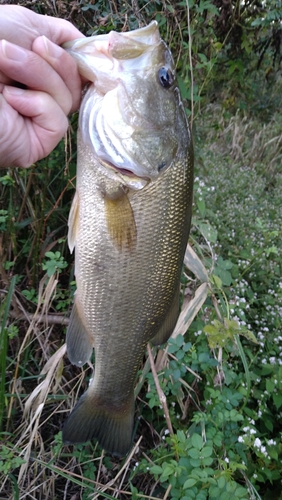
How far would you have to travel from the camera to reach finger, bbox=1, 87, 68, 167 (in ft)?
3.85

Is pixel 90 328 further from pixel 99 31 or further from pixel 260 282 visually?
pixel 260 282

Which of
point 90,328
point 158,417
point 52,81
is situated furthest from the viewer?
point 158,417

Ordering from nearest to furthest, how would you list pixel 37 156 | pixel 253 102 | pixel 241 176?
1. pixel 37 156
2. pixel 241 176
3. pixel 253 102

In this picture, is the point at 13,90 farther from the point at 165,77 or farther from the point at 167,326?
the point at 167,326

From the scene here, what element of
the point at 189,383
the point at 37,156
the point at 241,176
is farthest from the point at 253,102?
the point at 37,156

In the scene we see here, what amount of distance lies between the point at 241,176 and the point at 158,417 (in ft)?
8.08

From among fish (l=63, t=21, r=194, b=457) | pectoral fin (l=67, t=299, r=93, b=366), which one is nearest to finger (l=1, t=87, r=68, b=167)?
fish (l=63, t=21, r=194, b=457)

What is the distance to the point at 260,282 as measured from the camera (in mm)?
3006

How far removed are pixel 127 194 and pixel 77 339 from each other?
1.85ft

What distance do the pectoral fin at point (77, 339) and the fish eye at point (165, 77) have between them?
2.66 feet

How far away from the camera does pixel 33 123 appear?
1279 mm

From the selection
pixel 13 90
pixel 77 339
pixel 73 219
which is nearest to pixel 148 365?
pixel 77 339

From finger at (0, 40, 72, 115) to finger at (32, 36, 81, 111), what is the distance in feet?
0.06

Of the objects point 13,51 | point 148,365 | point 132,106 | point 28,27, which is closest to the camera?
point 13,51
